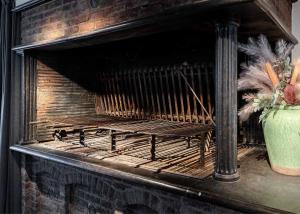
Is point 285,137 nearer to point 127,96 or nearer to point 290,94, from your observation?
point 290,94

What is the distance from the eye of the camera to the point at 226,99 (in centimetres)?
197

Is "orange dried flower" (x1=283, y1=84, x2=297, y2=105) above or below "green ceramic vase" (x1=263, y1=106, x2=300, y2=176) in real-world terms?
above

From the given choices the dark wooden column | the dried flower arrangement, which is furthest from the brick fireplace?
the dried flower arrangement

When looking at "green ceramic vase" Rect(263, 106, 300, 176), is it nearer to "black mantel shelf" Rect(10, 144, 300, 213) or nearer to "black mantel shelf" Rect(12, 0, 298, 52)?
"black mantel shelf" Rect(10, 144, 300, 213)

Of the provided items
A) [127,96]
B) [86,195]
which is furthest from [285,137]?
[127,96]

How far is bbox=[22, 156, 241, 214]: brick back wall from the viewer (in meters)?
2.09

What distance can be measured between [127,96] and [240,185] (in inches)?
86.4

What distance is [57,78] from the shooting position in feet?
11.9

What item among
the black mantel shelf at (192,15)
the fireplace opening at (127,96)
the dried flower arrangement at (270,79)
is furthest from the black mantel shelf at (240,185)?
the black mantel shelf at (192,15)

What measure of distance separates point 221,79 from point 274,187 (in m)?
0.77

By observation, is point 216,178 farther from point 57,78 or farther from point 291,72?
point 57,78

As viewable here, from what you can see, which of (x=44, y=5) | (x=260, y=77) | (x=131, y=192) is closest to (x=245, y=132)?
(x=260, y=77)

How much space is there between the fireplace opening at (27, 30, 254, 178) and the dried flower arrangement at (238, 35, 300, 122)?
0.63m

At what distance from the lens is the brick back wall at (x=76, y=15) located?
216 cm
